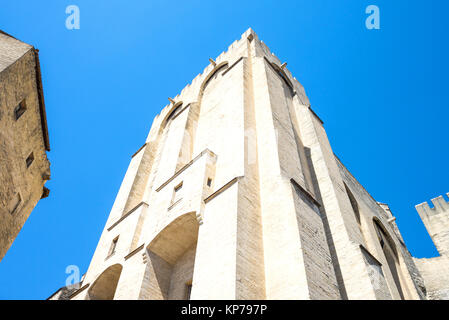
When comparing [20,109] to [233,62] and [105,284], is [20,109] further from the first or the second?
[233,62]

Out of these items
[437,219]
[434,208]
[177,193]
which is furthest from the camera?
[434,208]

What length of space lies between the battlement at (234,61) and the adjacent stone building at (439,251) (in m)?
10.8

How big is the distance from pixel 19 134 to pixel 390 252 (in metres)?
14.8

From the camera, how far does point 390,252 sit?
14.5 meters

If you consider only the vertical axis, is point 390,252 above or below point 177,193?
above

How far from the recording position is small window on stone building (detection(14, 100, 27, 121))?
40.2 ft

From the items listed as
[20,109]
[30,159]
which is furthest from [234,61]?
[30,159]

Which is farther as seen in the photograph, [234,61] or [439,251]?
[439,251]

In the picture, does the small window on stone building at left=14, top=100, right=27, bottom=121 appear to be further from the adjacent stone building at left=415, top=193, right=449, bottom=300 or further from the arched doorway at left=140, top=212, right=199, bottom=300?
the adjacent stone building at left=415, top=193, right=449, bottom=300

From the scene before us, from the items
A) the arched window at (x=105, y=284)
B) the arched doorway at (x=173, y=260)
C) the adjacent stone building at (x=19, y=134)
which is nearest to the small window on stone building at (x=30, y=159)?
the adjacent stone building at (x=19, y=134)

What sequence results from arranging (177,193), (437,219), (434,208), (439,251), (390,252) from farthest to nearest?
(434,208) < (437,219) < (439,251) < (390,252) < (177,193)

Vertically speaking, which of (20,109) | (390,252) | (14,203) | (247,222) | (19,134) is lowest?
(247,222)

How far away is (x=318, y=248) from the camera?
7.32 metres
